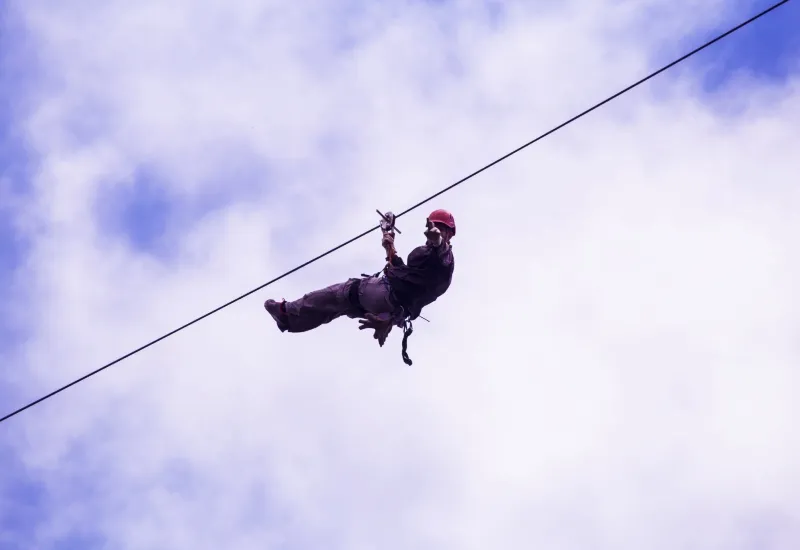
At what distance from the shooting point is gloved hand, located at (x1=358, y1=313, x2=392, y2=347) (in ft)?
41.0

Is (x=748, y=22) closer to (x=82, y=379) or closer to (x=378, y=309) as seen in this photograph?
(x=378, y=309)

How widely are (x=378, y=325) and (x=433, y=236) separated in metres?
1.23

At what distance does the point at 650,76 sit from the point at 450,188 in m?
2.09

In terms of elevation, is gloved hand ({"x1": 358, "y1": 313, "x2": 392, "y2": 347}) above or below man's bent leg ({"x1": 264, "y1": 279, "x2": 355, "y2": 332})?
below

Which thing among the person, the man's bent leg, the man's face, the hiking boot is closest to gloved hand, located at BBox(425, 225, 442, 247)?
the person

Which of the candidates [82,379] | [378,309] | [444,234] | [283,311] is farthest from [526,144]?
[82,379]

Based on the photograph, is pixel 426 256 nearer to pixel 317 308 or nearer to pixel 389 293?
pixel 389 293

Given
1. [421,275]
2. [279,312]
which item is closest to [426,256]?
[421,275]

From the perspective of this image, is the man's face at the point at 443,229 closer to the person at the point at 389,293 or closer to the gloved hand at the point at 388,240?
the person at the point at 389,293

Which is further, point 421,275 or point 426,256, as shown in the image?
point 421,275

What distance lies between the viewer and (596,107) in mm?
10883

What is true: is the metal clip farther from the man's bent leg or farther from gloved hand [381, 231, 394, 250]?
the man's bent leg

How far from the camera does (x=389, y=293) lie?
12.5 meters

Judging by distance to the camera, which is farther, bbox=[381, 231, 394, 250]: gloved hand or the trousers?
the trousers
